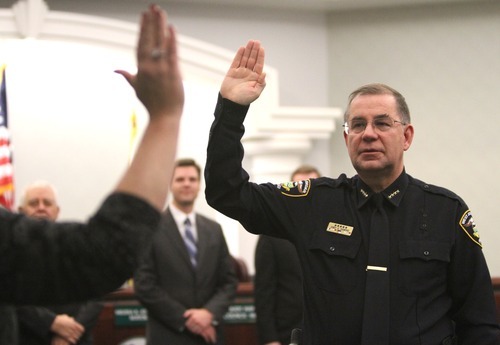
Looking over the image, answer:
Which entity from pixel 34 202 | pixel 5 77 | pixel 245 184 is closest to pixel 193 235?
pixel 34 202

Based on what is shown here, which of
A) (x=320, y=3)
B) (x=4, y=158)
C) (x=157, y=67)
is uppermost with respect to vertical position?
(x=320, y=3)

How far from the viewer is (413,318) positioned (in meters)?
2.27

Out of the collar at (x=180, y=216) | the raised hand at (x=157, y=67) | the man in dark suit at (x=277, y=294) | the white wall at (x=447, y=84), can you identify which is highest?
the white wall at (x=447, y=84)

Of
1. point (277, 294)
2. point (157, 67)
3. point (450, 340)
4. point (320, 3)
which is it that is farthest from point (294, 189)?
point (320, 3)

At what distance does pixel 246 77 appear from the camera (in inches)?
90.0

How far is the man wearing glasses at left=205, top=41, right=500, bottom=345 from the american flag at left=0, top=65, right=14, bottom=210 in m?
4.68

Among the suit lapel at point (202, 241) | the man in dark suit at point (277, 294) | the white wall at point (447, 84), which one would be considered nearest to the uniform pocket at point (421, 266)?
the man in dark suit at point (277, 294)

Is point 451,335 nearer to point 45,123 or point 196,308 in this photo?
point 196,308

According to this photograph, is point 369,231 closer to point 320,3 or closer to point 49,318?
point 49,318

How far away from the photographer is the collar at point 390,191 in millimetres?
2420

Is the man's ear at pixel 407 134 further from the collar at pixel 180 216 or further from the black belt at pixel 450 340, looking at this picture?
the collar at pixel 180 216

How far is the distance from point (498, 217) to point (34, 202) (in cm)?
378

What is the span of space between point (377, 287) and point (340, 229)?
20 centimetres

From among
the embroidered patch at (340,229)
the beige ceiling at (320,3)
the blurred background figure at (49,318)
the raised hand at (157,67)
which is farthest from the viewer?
the beige ceiling at (320,3)
